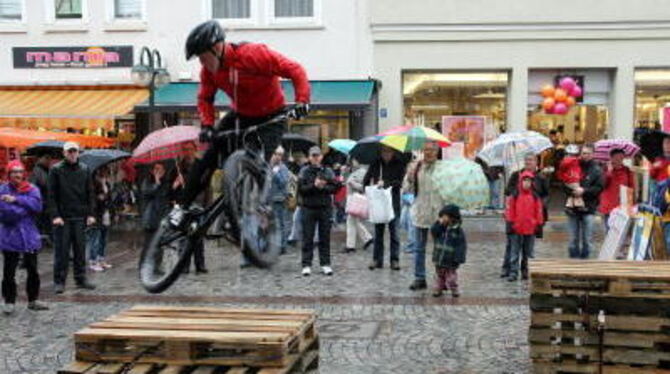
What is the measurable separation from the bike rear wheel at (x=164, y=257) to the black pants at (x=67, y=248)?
18.4 feet

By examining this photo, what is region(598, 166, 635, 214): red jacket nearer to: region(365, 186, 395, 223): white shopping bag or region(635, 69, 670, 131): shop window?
region(365, 186, 395, 223): white shopping bag

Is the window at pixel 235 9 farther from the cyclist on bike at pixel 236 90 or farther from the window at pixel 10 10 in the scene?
the cyclist on bike at pixel 236 90

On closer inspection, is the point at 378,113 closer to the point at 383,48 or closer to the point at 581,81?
the point at 383,48

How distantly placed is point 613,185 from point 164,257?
8338 millimetres

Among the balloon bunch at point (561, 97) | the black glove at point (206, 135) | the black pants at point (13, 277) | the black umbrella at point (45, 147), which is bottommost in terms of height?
the black pants at point (13, 277)

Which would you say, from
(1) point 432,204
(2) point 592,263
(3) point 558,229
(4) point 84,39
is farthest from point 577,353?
(4) point 84,39

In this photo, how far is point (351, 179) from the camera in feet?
45.3

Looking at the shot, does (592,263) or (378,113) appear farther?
(378,113)

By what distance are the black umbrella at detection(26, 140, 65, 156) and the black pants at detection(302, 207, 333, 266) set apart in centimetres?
503

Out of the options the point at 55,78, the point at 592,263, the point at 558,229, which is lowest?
the point at 558,229

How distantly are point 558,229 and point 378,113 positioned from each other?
16.5 feet

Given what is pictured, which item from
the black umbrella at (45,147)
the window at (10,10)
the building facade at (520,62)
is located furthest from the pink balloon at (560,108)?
the window at (10,10)

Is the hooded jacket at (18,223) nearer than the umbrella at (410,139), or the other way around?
the hooded jacket at (18,223)

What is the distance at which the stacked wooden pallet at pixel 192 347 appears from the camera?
17.3ft
